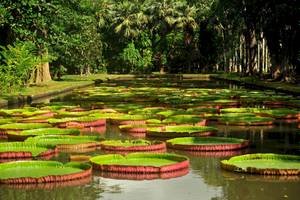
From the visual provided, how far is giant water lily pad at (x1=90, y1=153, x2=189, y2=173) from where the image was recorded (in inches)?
445

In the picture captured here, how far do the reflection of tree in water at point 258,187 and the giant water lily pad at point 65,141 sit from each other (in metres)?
4.47

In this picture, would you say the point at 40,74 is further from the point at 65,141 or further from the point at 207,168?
the point at 207,168

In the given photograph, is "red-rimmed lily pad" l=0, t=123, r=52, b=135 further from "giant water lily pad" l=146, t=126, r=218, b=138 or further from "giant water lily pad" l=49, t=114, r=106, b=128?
"giant water lily pad" l=146, t=126, r=218, b=138

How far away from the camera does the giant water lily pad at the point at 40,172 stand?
33.9ft

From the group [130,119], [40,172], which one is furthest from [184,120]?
[40,172]

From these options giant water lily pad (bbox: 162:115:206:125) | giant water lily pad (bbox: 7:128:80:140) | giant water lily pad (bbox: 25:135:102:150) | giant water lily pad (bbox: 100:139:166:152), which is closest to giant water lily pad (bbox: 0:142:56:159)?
giant water lily pad (bbox: 25:135:102:150)

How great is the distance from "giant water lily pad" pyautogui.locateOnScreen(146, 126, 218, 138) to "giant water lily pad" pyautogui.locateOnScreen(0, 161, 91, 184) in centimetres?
551

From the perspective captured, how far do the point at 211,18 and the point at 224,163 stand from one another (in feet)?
216

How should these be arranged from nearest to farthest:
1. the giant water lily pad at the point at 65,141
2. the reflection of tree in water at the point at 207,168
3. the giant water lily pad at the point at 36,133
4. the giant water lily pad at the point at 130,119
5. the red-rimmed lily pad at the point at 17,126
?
the reflection of tree in water at the point at 207,168
the giant water lily pad at the point at 65,141
the giant water lily pad at the point at 36,133
the red-rimmed lily pad at the point at 17,126
the giant water lily pad at the point at 130,119

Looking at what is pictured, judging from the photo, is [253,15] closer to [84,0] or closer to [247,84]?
[247,84]

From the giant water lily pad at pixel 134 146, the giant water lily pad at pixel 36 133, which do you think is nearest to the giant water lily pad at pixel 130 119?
the giant water lily pad at pixel 36 133

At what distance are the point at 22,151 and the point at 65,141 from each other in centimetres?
215

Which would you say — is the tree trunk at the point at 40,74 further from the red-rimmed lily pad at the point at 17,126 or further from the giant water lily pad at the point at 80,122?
the red-rimmed lily pad at the point at 17,126

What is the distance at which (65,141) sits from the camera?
591 inches
